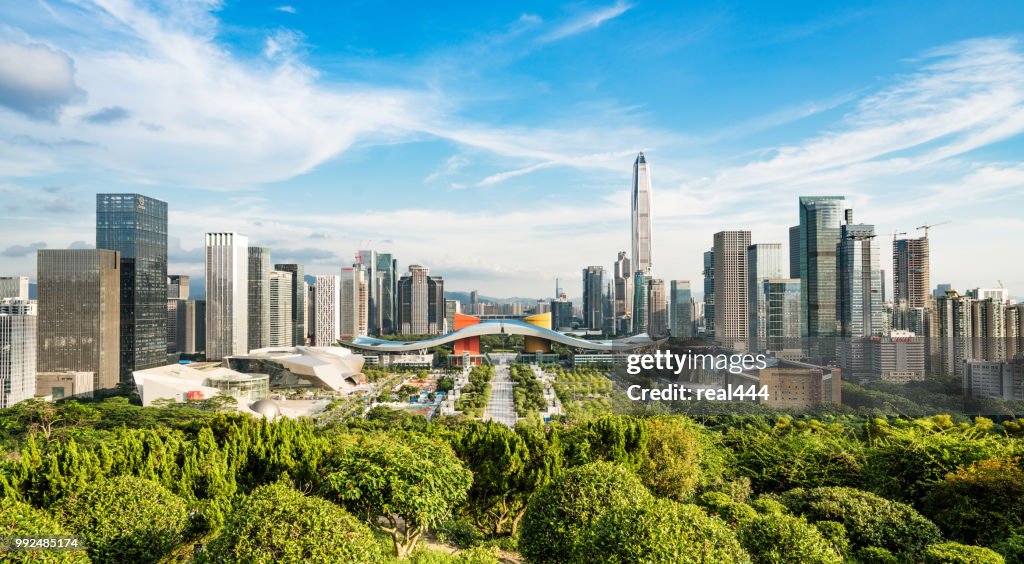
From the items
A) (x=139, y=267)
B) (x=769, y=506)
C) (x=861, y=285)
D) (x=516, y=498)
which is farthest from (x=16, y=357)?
(x=861, y=285)

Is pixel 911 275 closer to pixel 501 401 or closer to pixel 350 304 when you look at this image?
pixel 501 401

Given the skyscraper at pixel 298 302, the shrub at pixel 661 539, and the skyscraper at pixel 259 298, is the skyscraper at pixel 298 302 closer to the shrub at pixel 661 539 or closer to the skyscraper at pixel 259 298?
the skyscraper at pixel 259 298

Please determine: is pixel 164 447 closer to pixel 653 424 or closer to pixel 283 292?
pixel 653 424

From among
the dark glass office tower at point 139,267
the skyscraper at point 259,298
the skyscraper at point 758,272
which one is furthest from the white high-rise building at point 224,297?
the skyscraper at point 758,272

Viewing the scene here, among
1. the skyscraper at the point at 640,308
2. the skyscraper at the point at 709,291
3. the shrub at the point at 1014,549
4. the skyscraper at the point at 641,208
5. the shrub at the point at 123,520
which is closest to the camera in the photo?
the shrub at the point at 123,520

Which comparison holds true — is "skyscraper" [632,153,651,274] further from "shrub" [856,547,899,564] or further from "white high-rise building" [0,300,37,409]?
"shrub" [856,547,899,564]
